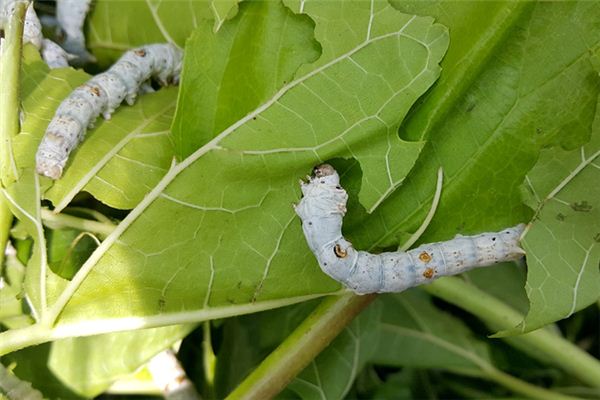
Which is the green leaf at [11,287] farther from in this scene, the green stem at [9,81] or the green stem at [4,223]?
the green stem at [9,81]

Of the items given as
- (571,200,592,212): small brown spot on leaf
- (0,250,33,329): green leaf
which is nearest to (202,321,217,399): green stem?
(0,250,33,329): green leaf

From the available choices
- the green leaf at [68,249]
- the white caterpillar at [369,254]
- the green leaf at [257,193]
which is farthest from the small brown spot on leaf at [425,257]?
the green leaf at [68,249]

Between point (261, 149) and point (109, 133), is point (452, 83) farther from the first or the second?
point (109, 133)

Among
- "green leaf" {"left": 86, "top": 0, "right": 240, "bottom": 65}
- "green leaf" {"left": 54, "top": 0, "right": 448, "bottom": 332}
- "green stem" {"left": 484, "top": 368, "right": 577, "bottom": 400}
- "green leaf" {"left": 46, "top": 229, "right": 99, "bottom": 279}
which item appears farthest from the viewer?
"green stem" {"left": 484, "top": 368, "right": 577, "bottom": 400}

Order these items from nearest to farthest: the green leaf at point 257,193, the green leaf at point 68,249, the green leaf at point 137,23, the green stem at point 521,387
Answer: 1. the green leaf at point 257,193
2. the green leaf at point 68,249
3. the green leaf at point 137,23
4. the green stem at point 521,387

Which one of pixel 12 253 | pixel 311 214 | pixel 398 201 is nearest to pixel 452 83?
pixel 398 201

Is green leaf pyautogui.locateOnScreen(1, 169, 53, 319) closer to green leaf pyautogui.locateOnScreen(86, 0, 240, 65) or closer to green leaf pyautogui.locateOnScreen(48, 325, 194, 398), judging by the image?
green leaf pyautogui.locateOnScreen(48, 325, 194, 398)

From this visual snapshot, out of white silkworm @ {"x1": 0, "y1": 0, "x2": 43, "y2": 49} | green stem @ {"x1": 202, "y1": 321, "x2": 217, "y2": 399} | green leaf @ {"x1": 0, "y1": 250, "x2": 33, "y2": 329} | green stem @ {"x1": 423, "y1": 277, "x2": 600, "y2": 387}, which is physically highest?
white silkworm @ {"x1": 0, "y1": 0, "x2": 43, "y2": 49}
